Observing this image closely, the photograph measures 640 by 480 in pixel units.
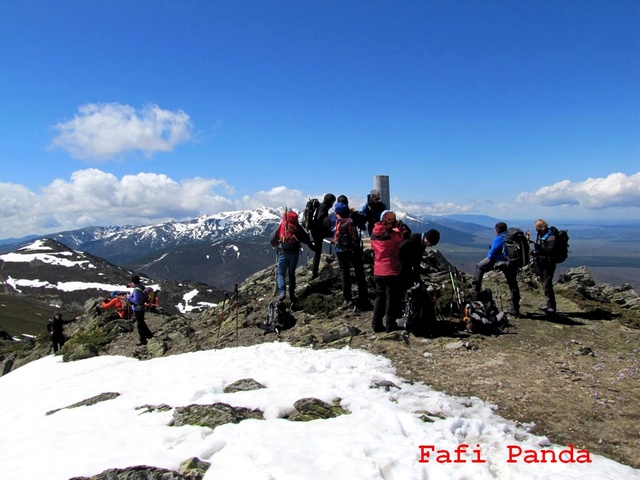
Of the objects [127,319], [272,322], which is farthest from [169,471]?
[127,319]

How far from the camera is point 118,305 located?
80.1 ft

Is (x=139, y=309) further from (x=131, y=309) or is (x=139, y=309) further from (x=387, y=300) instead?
(x=387, y=300)

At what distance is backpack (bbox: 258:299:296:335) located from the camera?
1495 cm

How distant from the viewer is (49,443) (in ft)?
24.5

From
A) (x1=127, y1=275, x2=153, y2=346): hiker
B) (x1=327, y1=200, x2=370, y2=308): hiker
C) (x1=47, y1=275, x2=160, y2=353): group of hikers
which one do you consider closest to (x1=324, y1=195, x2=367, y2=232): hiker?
(x1=327, y1=200, x2=370, y2=308): hiker

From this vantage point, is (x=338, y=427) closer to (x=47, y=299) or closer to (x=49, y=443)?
(x=49, y=443)

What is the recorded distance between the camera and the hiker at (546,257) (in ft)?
44.2

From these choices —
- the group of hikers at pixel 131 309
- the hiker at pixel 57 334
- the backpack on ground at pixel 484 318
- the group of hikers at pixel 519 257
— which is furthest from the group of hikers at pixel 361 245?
the hiker at pixel 57 334

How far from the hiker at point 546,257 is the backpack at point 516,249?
79cm

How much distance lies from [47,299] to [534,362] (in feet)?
728

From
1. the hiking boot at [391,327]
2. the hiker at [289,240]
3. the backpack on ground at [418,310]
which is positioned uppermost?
the hiker at [289,240]

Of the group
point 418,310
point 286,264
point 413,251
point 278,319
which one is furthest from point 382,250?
point 278,319

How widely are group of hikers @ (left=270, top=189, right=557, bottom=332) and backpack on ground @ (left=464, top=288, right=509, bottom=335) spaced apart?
2.23 ft

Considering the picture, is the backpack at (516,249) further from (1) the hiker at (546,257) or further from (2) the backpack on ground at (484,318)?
(2) the backpack on ground at (484,318)
